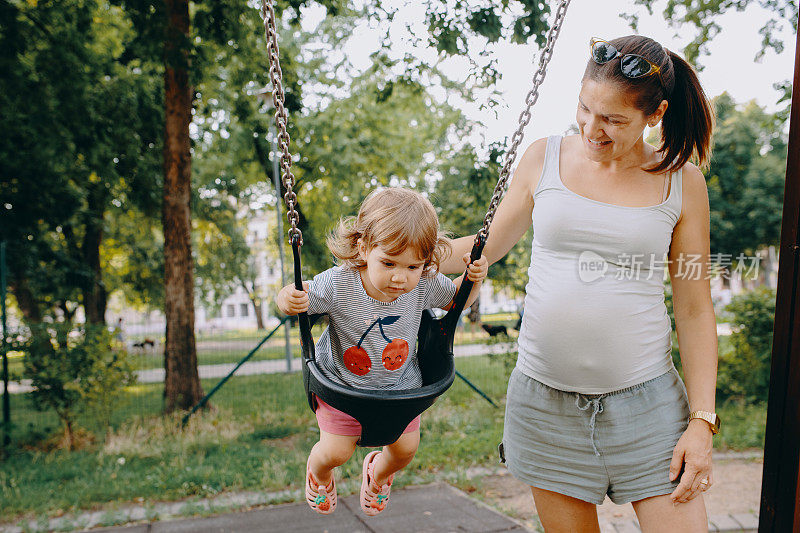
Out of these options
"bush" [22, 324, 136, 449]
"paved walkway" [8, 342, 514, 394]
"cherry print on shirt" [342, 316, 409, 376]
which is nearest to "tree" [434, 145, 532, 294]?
"paved walkway" [8, 342, 514, 394]

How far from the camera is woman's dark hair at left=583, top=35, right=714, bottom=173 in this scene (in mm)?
1535

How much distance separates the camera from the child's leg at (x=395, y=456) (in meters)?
2.10

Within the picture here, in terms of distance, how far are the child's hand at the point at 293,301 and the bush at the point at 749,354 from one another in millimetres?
6739

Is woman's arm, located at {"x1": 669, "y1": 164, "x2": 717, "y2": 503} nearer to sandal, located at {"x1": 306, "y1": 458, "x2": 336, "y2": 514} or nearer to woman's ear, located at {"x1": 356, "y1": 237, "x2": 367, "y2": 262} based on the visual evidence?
woman's ear, located at {"x1": 356, "y1": 237, "x2": 367, "y2": 262}

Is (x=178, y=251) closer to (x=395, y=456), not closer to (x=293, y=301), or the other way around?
(x=395, y=456)

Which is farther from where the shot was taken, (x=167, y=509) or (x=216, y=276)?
(x=216, y=276)

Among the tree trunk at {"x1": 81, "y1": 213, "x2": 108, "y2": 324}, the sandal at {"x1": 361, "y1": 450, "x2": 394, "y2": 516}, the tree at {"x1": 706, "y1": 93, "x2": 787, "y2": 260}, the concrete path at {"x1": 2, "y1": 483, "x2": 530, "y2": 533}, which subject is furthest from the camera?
the tree at {"x1": 706, "y1": 93, "x2": 787, "y2": 260}

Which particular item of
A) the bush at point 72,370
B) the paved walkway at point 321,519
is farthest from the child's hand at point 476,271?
the bush at point 72,370

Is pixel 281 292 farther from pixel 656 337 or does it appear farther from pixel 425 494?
pixel 425 494

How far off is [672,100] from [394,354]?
1083 millimetres

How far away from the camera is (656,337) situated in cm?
159

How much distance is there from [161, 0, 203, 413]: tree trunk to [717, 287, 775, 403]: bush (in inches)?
243

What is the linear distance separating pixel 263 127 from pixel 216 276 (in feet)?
42.2

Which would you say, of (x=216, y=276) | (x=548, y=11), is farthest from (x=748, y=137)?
(x=548, y=11)
